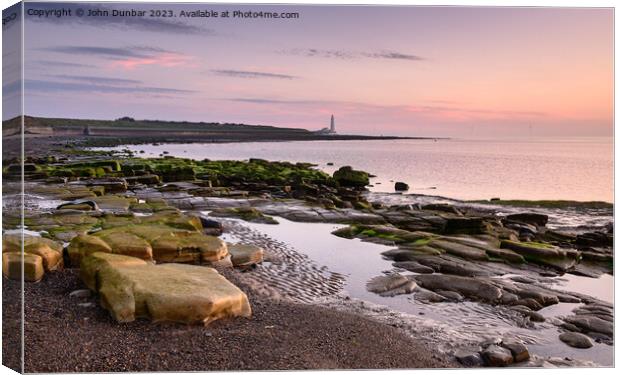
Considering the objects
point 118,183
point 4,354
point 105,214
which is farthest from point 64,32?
point 118,183

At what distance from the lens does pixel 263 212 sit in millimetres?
21922

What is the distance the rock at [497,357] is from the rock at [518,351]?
0.29ft

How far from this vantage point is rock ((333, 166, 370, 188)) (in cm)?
3397

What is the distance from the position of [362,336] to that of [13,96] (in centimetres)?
648

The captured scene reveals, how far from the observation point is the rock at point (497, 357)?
31.4 feet

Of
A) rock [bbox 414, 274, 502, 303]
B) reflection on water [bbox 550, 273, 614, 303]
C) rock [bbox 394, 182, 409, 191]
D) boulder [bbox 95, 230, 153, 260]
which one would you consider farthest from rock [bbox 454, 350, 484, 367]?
rock [bbox 394, 182, 409, 191]

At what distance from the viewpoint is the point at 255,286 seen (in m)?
12.5

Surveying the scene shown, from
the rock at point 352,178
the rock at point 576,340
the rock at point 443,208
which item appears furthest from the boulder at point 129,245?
the rock at point 352,178

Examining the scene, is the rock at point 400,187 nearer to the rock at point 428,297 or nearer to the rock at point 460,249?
the rock at point 460,249

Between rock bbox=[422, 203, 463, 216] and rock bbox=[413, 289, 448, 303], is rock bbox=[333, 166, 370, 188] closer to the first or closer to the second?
rock bbox=[422, 203, 463, 216]

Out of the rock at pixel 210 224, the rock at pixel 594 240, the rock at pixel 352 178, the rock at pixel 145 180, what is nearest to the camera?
the rock at pixel 594 240

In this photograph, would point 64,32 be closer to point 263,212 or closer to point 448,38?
point 448,38

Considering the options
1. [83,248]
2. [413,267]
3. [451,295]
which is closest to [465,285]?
[451,295]

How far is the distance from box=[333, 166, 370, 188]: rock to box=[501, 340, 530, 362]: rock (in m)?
23.8
